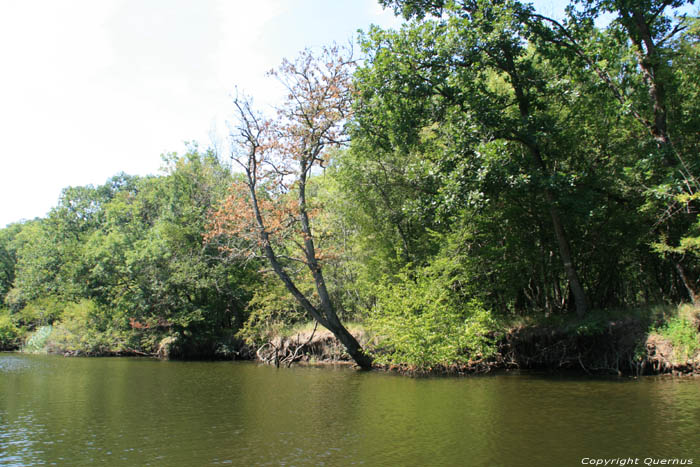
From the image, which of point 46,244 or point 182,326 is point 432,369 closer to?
point 182,326

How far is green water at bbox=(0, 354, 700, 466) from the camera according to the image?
6.82 metres

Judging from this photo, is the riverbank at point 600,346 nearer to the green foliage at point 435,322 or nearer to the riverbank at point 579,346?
the riverbank at point 579,346

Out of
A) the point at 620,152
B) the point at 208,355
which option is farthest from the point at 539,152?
the point at 208,355

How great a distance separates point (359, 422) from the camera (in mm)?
8953

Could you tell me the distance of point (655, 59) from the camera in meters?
12.7

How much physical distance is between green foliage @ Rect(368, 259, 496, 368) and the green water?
912 mm

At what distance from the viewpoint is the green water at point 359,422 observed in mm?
6824

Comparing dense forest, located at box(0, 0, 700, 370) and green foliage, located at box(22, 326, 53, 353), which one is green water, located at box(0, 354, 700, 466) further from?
green foliage, located at box(22, 326, 53, 353)

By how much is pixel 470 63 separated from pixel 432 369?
9.50 metres

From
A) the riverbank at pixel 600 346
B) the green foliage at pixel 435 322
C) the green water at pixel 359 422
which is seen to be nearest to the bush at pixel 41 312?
the green water at pixel 359 422

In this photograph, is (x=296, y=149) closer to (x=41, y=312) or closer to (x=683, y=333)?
(x=683, y=333)

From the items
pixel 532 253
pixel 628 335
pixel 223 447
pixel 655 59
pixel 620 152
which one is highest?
pixel 655 59

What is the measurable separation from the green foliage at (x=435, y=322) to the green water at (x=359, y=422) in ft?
2.99

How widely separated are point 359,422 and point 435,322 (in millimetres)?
5889
